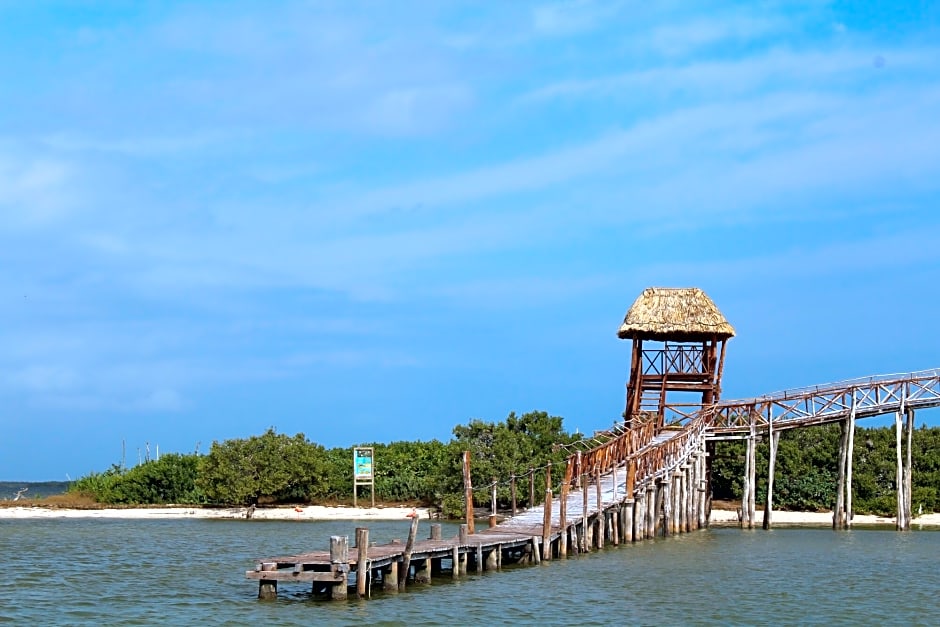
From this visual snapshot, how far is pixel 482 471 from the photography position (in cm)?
5319

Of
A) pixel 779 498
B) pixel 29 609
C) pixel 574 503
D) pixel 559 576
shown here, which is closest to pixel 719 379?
pixel 779 498

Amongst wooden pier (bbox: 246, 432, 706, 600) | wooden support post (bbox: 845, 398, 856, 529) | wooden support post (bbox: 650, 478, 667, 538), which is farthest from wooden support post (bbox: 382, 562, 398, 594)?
wooden support post (bbox: 845, 398, 856, 529)

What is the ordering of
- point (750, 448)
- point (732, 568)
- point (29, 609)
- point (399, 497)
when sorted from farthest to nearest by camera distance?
point (399, 497)
point (750, 448)
point (732, 568)
point (29, 609)

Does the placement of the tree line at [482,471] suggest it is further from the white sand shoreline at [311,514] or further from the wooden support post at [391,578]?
the wooden support post at [391,578]

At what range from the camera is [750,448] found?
49250 millimetres

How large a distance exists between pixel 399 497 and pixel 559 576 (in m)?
27.0

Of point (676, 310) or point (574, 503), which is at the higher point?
point (676, 310)

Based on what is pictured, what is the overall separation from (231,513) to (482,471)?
11.6m

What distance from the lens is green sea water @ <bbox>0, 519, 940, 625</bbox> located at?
26.6 m

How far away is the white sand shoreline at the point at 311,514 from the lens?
5362 cm

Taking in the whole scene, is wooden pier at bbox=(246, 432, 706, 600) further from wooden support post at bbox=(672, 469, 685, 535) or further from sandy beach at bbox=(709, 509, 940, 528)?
sandy beach at bbox=(709, 509, 940, 528)

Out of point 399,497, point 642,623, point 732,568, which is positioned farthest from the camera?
point 399,497

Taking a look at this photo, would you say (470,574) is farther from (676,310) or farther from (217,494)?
(217,494)

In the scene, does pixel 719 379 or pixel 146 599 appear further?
pixel 719 379
